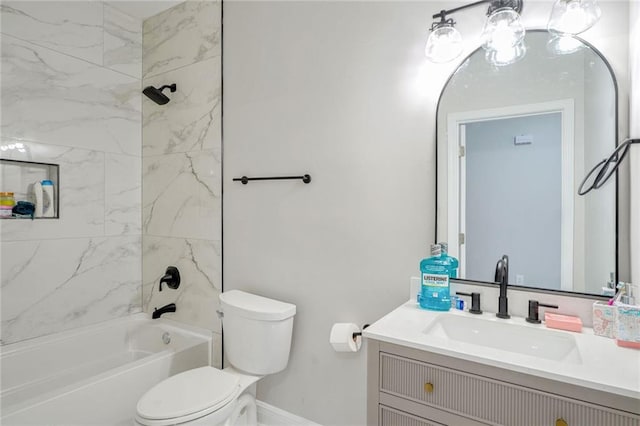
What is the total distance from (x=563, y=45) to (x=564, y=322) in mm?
968

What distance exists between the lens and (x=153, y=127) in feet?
8.02

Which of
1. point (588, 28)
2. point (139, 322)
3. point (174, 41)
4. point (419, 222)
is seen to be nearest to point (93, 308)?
point (139, 322)

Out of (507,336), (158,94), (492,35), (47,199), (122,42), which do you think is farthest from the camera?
(122,42)

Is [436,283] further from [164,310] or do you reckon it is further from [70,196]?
[70,196]

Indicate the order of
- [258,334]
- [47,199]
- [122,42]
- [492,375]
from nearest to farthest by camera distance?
1. [492,375]
2. [258,334]
3. [47,199]
4. [122,42]

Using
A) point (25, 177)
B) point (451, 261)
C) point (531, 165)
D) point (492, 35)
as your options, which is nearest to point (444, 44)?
point (492, 35)

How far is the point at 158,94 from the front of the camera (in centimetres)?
223

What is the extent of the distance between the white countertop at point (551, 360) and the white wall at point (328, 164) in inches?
16.5

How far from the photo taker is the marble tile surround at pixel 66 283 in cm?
190

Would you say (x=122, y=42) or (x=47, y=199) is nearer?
(x=47, y=199)

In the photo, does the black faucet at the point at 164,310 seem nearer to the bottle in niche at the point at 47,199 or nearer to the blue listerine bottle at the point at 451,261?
the bottle in niche at the point at 47,199

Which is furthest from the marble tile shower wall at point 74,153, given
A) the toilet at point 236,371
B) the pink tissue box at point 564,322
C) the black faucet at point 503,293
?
the pink tissue box at point 564,322

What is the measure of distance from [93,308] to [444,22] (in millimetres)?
2567

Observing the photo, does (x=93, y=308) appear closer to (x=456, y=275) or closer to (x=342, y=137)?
(x=342, y=137)
